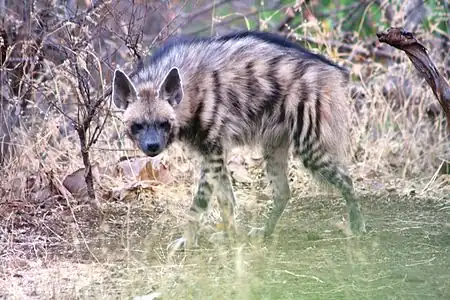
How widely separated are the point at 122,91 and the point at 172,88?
267 millimetres

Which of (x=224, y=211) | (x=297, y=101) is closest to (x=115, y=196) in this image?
(x=224, y=211)

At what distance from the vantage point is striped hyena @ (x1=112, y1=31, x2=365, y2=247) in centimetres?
454

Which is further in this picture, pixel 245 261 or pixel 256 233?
pixel 256 233

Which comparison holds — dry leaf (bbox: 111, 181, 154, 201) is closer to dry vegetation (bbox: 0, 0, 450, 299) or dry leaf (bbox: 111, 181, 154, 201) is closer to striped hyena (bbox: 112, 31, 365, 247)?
dry vegetation (bbox: 0, 0, 450, 299)

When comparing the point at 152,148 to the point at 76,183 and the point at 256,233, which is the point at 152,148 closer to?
the point at 256,233

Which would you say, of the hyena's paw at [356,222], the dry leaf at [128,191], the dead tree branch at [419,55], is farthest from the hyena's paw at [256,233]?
Result: the dead tree branch at [419,55]

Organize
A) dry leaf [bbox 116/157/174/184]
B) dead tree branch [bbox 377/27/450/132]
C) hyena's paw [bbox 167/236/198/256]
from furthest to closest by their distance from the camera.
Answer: dry leaf [bbox 116/157/174/184] < hyena's paw [bbox 167/236/198/256] < dead tree branch [bbox 377/27/450/132]

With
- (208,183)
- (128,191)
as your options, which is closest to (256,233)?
(208,183)

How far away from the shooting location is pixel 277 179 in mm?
4980

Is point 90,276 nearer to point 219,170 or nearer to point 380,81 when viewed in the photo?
point 219,170

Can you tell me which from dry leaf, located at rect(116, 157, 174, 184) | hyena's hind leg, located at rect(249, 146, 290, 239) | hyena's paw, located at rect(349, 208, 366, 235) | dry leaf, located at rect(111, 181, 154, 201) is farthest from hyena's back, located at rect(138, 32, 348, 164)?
dry leaf, located at rect(116, 157, 174, 184)

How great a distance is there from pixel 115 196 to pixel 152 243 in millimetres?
905

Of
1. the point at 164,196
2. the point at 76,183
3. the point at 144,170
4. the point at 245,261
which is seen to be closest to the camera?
the point at 245,261

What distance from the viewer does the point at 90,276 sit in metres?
3.81
